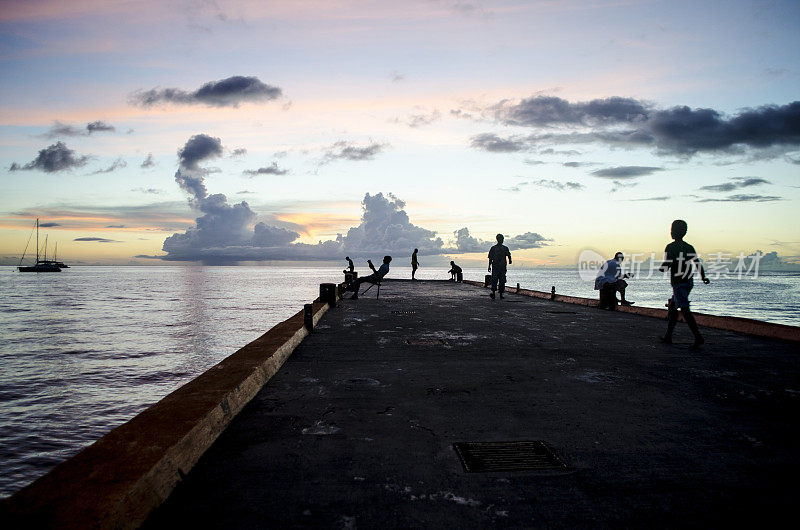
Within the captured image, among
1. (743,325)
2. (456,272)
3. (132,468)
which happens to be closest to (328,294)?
(743,325)

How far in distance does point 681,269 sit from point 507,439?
5.89 metres

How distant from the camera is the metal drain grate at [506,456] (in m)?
3.05

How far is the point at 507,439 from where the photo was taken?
3.55 metres

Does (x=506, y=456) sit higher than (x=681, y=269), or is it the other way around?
(x=681, y=269)

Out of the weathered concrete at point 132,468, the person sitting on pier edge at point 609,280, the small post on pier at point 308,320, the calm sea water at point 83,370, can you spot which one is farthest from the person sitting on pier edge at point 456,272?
the weathered concrete at point 132,468

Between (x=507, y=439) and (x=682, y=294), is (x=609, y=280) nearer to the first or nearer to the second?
(x=682, y=294)

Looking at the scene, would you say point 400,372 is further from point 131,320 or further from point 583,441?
point 131,320

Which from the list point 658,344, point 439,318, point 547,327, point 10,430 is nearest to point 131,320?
point 10,430

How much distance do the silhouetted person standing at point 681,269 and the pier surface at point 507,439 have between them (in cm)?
76

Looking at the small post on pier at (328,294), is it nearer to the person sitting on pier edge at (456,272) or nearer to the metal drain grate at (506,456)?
the metal drain grate at (506,456)

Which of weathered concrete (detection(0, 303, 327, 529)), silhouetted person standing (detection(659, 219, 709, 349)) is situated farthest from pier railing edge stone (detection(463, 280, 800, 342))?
weathered concrete (detection(0, 303, 327, 529))

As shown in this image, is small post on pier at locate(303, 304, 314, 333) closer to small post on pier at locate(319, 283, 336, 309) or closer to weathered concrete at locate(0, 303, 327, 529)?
weathered concrete at locate(0, 303, 327, 529)

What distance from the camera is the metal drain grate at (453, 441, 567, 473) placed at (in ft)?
10.0

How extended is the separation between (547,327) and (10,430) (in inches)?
486
